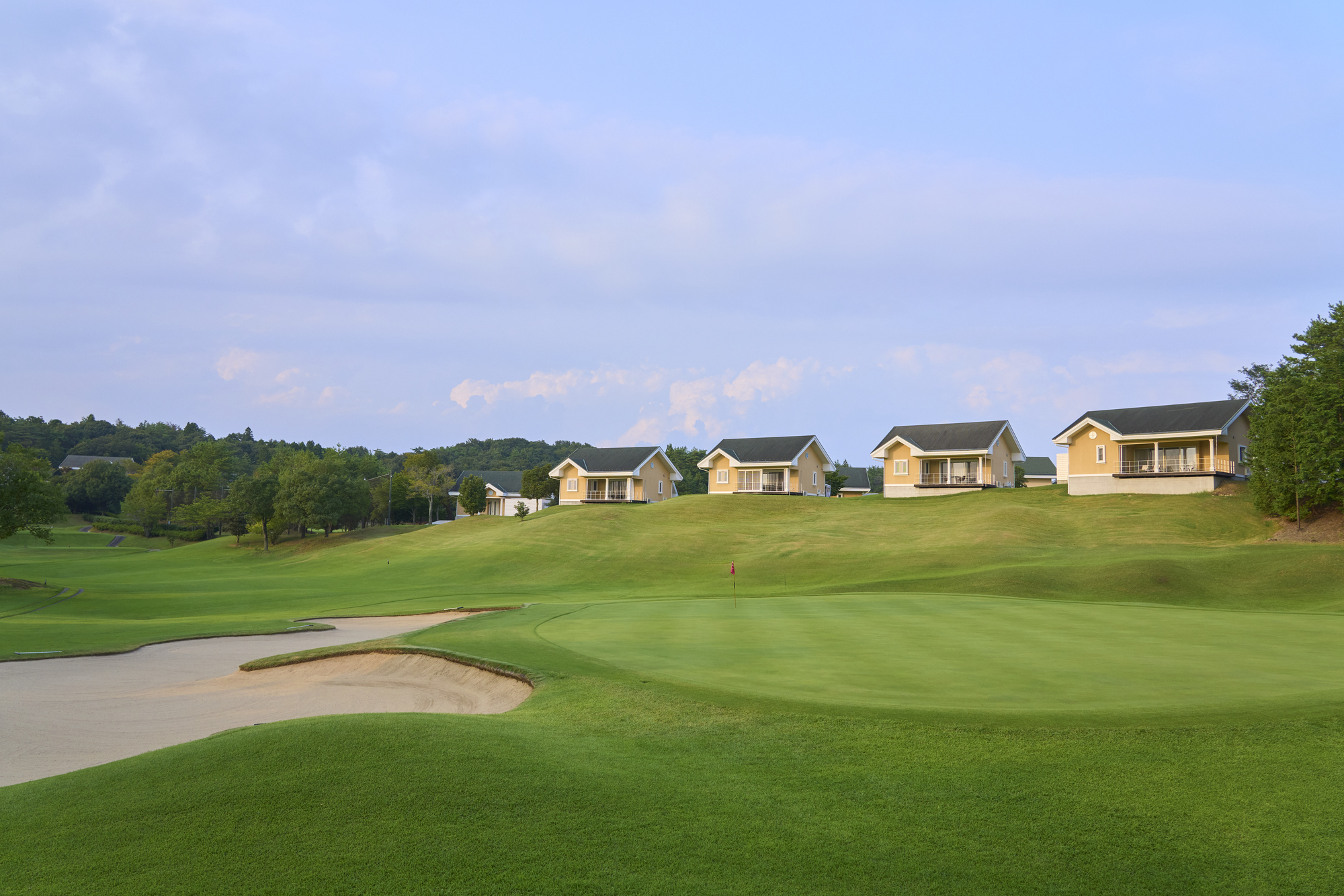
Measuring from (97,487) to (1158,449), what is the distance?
416ft

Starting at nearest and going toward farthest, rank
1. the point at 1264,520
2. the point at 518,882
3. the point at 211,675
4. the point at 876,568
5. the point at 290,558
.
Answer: the point at 518,882 < the point at 211,675 < the point at 876,568 < the point at 1264,520 < the point at 290,558

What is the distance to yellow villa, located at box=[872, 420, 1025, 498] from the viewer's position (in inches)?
2822

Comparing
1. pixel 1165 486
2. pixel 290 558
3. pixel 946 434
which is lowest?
pixel 290 558

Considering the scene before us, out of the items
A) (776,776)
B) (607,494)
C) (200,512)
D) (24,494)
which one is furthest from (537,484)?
(776,776)

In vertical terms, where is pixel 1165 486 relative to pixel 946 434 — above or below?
below

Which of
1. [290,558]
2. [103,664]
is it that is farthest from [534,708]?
[290,558]

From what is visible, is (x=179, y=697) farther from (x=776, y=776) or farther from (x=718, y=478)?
(x=718, y=478)

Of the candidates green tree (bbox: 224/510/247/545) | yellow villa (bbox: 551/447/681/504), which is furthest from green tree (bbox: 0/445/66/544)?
yellow villa (bbox: 551/447/681/504)

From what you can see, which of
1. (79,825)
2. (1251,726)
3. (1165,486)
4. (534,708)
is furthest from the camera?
(1165,486)

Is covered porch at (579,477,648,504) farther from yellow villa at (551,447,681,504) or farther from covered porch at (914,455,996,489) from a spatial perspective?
covered porch at (914,455,996,489)

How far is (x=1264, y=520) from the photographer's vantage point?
165ft

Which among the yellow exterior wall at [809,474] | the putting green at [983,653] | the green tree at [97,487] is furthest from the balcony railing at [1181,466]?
the green tree at [97,487]

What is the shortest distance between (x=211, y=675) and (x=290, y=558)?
189 ft

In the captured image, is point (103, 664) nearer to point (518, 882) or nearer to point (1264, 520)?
point (518, 882)
